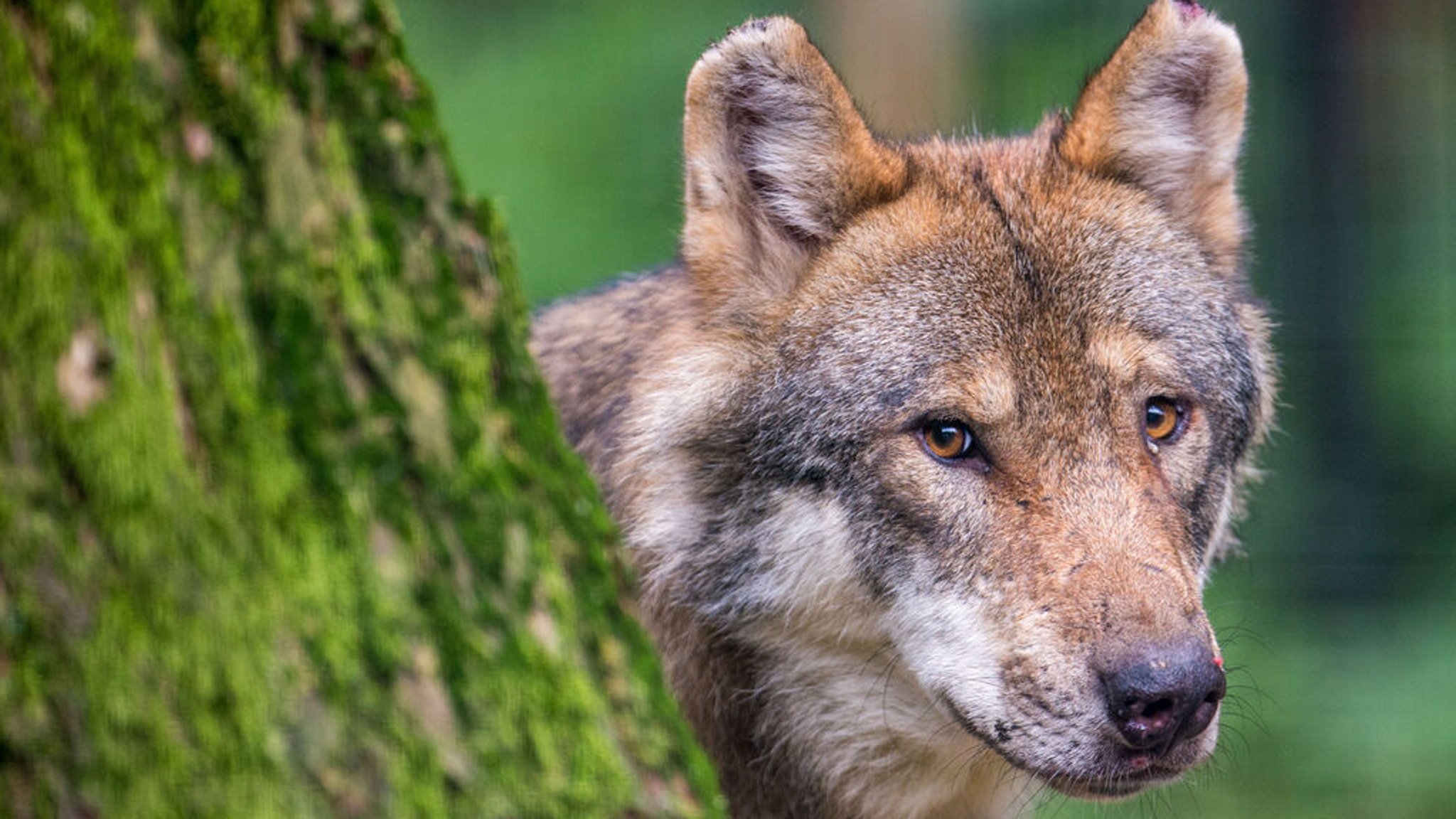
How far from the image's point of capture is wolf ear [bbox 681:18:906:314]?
3.70m

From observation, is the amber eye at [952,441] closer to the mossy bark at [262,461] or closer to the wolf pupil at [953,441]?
the wolf pupil at [953,441]

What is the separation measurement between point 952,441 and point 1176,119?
1.23 metres

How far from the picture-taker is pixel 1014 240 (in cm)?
374

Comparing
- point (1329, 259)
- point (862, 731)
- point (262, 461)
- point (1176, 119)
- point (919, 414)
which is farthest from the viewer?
point (1329, 259)

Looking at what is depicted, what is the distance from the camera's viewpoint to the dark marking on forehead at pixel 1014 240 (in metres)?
3.65

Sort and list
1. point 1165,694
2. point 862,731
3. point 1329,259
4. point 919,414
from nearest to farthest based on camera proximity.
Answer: point 1165,694, point 919,414, point 862,731, point 1329,259

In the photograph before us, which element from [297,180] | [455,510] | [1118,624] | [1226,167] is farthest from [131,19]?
[1226,167]

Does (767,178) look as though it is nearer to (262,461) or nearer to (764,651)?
(764,651)

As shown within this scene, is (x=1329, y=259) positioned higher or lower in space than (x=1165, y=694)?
higher

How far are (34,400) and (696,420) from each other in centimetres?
225

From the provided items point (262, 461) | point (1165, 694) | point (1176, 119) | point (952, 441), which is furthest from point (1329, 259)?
point (262, 461)

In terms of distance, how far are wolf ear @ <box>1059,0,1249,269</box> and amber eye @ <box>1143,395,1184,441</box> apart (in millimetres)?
649

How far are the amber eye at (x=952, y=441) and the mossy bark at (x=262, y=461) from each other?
5.53ft

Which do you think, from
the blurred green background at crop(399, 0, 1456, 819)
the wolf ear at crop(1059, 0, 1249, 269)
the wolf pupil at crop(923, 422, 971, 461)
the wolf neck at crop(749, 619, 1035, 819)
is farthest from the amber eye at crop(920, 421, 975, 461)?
the blurred green background at crop(399, 0, 1456, 819)
